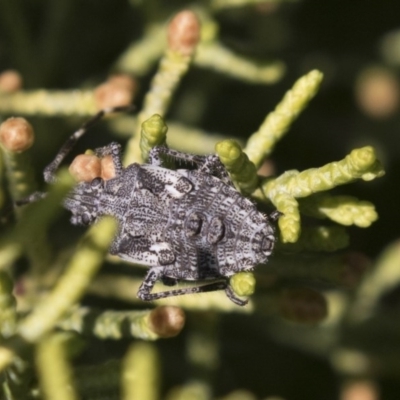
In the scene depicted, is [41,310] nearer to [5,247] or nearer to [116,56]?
[5,247]

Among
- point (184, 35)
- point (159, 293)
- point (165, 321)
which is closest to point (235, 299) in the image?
point (159, 293)

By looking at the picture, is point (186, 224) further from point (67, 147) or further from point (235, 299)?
point (67, 147)

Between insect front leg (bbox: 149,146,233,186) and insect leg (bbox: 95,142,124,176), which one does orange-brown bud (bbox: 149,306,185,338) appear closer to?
insect front leg (bbox: 149,146,233,186)

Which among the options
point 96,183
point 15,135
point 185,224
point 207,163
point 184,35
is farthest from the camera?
point 96,183

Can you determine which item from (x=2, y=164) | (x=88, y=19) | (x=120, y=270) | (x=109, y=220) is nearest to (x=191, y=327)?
(x=120, y=270)

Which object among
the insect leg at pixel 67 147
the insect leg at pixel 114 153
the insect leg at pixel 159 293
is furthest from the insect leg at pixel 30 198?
the insect leg at pixel 159 293

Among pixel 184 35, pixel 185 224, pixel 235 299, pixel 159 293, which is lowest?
pixel 159 293
